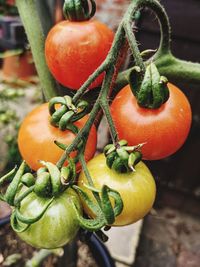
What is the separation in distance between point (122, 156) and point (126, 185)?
5cm

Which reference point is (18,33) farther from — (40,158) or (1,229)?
(40,158)

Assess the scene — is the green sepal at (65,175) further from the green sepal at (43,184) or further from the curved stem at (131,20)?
the curved stem at (131,20)

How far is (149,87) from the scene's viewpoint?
0.48m

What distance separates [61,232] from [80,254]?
75 cm

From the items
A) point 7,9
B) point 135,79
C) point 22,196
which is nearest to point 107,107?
point 135,79

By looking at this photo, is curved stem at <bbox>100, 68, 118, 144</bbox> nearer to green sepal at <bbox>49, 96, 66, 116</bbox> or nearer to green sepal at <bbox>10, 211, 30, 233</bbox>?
green sepal at <bbox>49, 96, 66, 116</bbox>

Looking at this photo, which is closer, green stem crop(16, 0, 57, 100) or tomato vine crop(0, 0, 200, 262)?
tomato vine crop(0, 0, 200, 262)

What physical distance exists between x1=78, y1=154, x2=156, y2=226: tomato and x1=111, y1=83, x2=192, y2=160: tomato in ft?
0.14

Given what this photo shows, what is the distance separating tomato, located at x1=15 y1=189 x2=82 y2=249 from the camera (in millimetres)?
469

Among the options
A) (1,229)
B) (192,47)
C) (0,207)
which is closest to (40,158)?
(1,229)

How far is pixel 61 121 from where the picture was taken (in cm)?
50

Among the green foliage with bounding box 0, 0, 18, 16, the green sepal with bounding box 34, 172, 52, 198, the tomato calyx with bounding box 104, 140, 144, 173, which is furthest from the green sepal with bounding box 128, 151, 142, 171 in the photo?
the green foliage with bounding box 0, 0, 18, 16

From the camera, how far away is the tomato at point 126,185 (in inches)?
19.2

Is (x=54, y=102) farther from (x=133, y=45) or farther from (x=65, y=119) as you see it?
(x=133, y=45)
